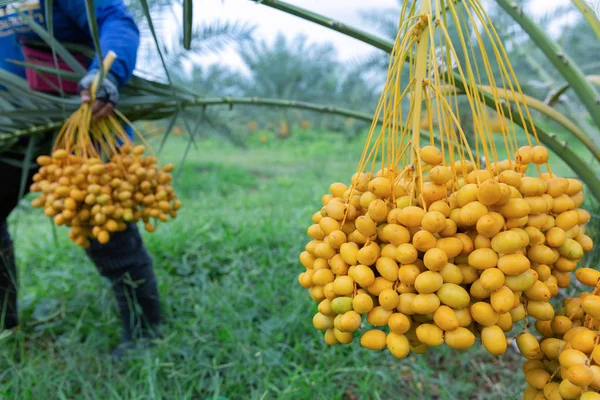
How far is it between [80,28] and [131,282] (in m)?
0.89

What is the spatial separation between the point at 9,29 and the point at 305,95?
26.4 ft

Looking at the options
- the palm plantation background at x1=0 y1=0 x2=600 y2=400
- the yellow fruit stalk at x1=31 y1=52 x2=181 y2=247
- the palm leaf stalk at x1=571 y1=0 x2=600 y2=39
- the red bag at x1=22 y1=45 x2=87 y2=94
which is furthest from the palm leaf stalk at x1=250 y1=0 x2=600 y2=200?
the red bag at x1=22 y1=45 x2=87 y2=94

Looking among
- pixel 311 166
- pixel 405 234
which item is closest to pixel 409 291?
pixel 405 234

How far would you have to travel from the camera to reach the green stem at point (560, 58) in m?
0.96

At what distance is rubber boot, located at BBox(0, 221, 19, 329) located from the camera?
1900mm

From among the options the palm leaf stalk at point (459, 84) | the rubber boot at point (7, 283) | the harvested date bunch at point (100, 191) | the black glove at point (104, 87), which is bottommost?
the rubber boot at point (7, 283)

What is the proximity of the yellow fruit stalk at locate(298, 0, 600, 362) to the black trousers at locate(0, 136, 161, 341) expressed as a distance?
1.26 metres

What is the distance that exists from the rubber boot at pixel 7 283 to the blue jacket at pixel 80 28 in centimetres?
68

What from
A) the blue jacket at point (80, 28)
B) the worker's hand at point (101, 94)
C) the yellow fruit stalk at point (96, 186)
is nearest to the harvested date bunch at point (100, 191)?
the yellow fruit stalk at point (96, 186)

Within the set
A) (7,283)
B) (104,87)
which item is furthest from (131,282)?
(104,87)

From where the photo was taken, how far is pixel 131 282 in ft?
6.03

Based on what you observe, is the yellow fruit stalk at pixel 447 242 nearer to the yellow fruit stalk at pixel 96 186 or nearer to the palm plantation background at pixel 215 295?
the palm plantation background at pixel 215 295

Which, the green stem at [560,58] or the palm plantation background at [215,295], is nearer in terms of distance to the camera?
the green stem at [560,58]

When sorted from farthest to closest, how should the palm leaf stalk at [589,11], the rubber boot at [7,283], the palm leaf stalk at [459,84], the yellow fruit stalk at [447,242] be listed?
1. the rubber boot at [7,283]
2. the palm leaf stalk at [459,84]
3. the palm leaf stalk at [589,11]
4. the yellow fruit stalk at [447,242]
